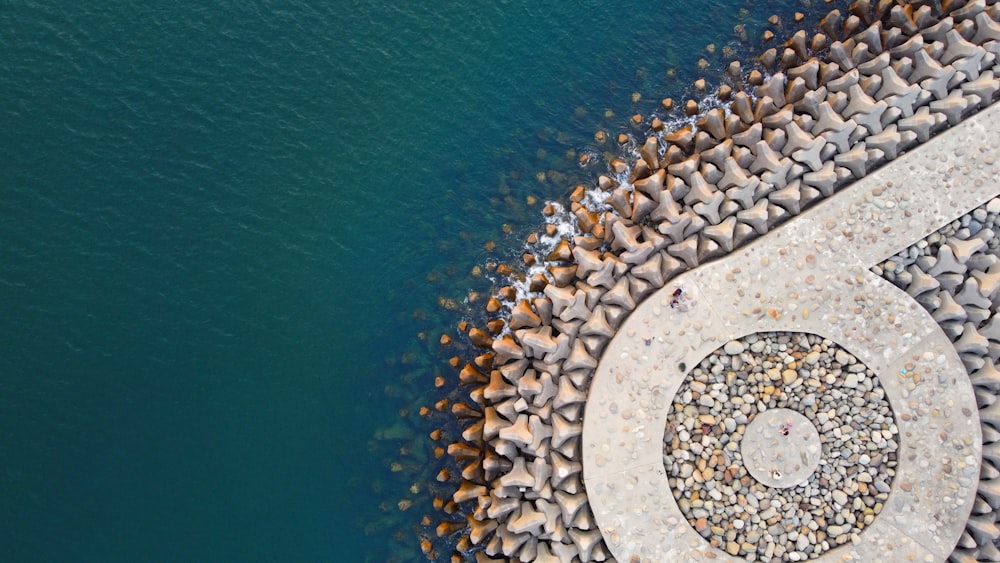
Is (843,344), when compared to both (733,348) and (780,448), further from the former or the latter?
(780,448)

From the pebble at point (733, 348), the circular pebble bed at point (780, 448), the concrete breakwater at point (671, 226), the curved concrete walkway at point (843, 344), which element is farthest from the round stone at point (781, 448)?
the curved concrete walkway at point (843, 344)

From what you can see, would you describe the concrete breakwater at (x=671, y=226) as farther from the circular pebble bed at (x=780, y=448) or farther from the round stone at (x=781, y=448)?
the round stone at (x=781, y=448)

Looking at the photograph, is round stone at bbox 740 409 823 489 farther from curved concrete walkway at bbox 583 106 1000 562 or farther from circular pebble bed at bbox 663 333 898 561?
curved concrete walkway at bbox 583 106 1000 562

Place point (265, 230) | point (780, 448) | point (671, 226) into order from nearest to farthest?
point (780, 448), point (671, 226), point (265, 230)

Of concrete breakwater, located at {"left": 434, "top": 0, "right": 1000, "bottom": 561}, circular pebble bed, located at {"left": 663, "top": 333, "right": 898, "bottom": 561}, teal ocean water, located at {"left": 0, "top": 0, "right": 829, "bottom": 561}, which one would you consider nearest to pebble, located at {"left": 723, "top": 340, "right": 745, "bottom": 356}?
circular pebble bed, located at {"left": 663, "top": 333, "right": 898, "bottom": 561}

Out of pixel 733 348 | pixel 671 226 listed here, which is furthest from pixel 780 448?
pixel 671 226

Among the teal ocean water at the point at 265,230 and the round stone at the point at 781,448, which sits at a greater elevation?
the teal ocean water at the point at 265,230
